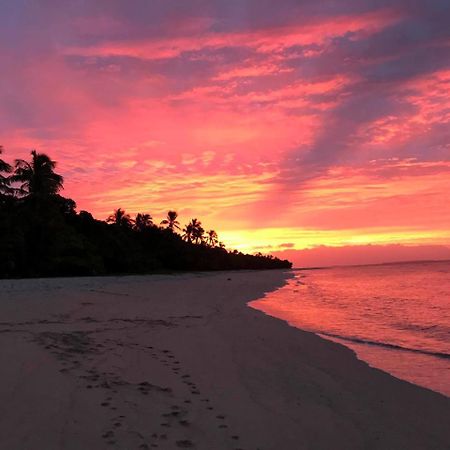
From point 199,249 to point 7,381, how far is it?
321 ft

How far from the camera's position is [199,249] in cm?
10406

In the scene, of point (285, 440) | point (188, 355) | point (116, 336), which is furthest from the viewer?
point (116, 336)

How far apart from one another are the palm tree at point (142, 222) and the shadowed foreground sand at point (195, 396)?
76332 mm

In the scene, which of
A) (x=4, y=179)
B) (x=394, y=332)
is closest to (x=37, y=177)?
(x=4, y=179)

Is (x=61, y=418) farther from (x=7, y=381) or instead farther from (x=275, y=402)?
(x=275, y=402)

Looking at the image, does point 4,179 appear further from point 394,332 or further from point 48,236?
point 394,332

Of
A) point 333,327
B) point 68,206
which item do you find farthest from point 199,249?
point 333,327

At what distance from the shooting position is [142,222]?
8975 cm

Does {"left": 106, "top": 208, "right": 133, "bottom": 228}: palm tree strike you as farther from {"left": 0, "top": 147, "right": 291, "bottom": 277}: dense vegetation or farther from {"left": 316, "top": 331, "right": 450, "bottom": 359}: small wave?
{"left": 316, "top": 331, "right": 450, "bottom": 359}: small wave

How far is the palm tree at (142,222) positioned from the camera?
8675 cm

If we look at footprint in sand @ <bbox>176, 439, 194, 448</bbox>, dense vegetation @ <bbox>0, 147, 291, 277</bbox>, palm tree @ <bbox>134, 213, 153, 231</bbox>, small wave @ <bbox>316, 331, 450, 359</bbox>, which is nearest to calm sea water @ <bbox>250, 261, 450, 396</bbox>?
small wave @ <bbox>316, 331, 450, 359</bbox>

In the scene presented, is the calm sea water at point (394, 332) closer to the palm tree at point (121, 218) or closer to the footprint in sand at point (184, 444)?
the footprint in sand at point (184, 444)

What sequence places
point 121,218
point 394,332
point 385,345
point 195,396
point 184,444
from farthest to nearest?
point 121,218 < point 394,332 < point 385,345 < point 195,396 < point 184,444

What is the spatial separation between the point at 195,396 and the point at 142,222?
85122 mm
